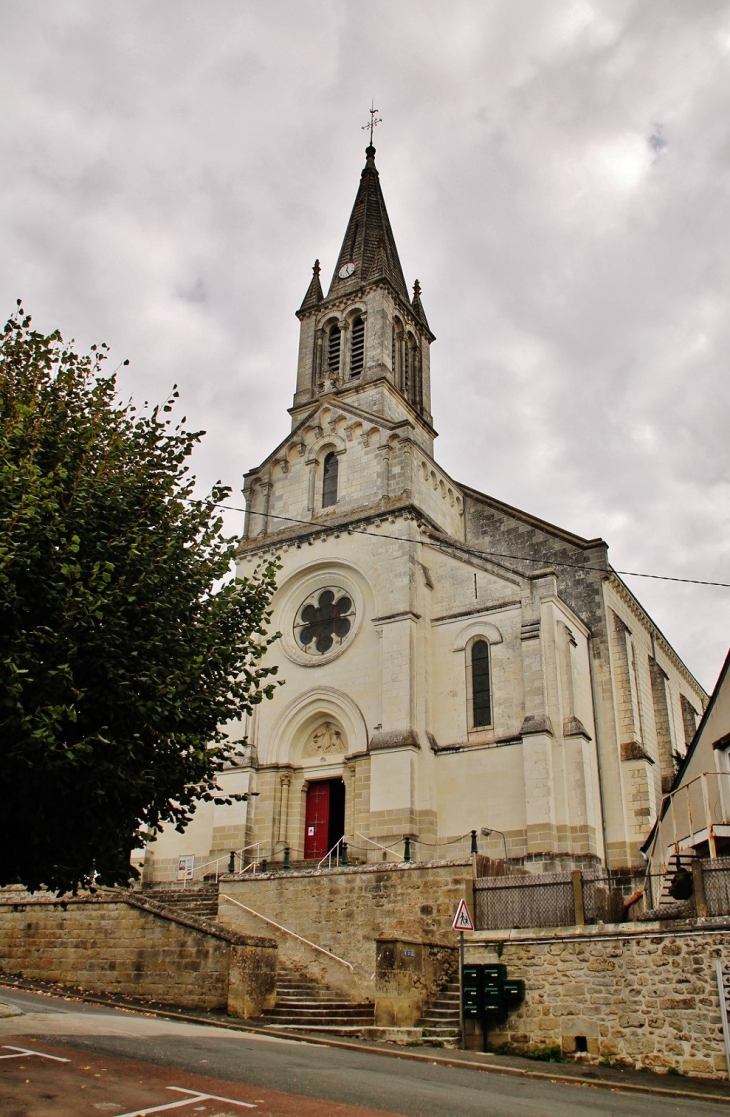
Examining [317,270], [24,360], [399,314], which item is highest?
[317,270]

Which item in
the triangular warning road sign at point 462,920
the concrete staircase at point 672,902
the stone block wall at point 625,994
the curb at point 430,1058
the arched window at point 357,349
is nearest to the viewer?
the curb at point 430,1058

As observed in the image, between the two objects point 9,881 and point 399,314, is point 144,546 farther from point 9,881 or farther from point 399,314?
point 399,314

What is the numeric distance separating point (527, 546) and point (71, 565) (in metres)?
20.1

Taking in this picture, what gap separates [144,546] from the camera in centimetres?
1090

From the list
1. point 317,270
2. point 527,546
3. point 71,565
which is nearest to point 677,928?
point 71,565

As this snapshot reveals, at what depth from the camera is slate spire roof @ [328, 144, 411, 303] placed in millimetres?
34750

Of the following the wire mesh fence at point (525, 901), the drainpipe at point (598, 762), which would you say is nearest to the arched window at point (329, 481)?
the drainpipe at point (598, 762)

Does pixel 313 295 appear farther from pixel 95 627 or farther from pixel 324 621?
pixel 95 627

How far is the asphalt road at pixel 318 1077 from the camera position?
28.5ft

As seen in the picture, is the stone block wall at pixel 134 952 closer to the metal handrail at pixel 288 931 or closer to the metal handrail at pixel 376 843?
the metal handrail at pixel 288 931

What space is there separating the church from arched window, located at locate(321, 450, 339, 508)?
10cm

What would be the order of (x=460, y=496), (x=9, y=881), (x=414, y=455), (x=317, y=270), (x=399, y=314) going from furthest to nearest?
1. (x=317, y=270)
2. (x=399, y=314)
3. (x=460, y=496)
4. (x=414, y=455)
5. (x=9, y=881)

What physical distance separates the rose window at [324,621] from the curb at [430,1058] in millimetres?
11635

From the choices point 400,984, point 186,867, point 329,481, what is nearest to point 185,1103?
point 400,984
